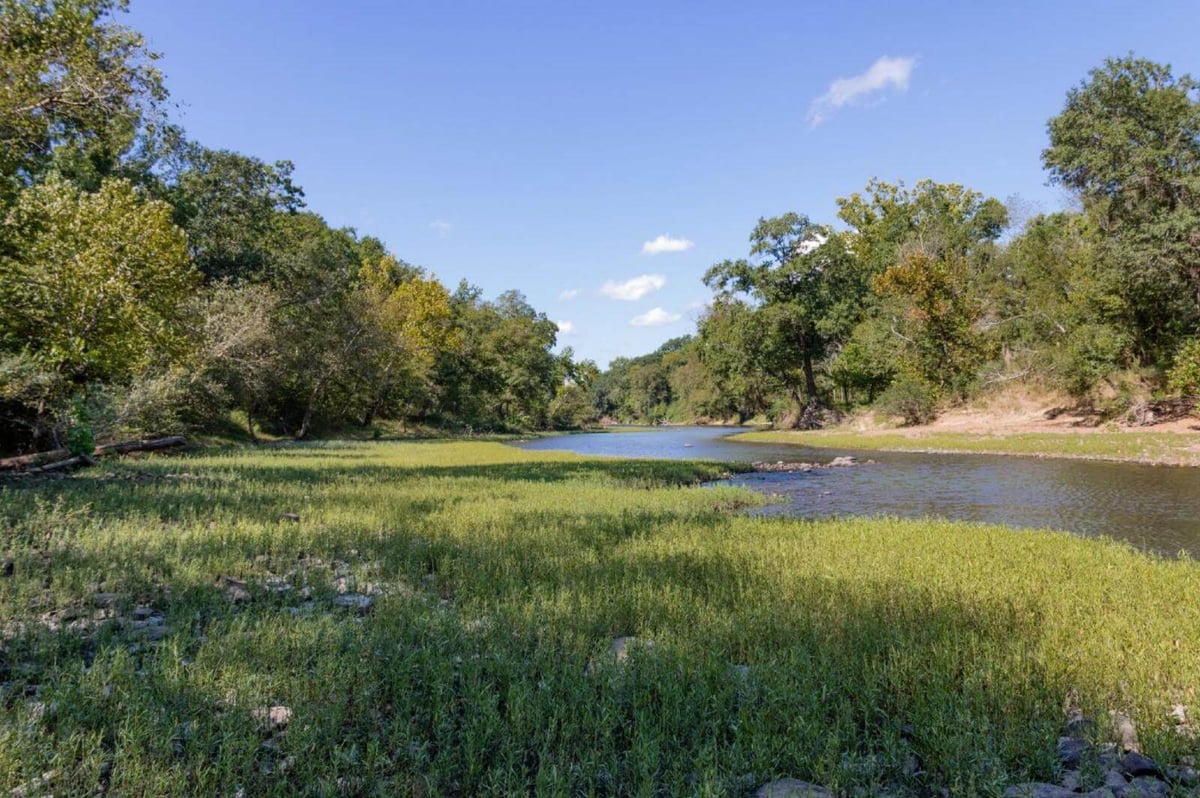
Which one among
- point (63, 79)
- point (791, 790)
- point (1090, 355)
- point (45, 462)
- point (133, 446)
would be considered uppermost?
point (63, 79)

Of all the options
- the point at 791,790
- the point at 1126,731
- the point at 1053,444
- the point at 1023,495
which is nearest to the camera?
the point at 791,790

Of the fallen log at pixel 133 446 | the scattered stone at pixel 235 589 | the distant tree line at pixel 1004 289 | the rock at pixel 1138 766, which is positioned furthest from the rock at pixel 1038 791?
the distant tree line at pixel 1004 289

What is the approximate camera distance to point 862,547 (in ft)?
33.8

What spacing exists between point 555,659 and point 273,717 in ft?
7.02

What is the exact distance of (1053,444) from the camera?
34094 mm

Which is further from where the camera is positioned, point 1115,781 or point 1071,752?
point 1071,752

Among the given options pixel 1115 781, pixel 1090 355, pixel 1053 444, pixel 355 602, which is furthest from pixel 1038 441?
pixel 355 602

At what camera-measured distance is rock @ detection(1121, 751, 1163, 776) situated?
376 cm

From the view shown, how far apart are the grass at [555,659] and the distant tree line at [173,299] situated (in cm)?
882

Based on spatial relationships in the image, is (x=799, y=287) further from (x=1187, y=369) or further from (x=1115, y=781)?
(x=1115, y=781)

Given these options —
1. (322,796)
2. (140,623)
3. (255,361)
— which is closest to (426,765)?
(322,796)

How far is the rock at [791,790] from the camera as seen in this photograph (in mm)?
3434

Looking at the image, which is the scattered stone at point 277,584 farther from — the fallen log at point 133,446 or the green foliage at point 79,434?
the fallen log at point 133,446

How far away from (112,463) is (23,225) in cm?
1019
